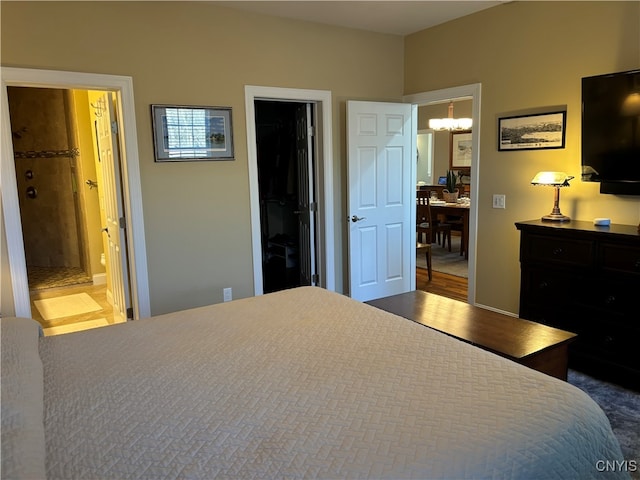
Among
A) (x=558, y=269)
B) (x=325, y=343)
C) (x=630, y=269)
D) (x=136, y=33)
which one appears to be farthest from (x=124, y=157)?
(x=630, y=269)

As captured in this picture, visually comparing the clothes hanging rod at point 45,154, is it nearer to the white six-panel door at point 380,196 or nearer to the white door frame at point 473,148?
the white six-panel door at point 380,196

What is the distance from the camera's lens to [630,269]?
275cm

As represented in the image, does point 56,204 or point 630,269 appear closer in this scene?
point 630,269

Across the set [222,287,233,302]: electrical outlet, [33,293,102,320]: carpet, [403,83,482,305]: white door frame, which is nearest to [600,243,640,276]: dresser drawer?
[403,83,482,305]: white door frame

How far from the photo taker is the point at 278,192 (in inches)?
218

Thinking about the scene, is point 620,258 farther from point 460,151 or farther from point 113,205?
point 460,151

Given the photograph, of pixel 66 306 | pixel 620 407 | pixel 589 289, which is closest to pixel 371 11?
pixel 589 289

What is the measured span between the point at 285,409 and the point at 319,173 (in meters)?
3.38

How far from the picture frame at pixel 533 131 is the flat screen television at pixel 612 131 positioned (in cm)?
28

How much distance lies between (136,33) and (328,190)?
206 centimetres

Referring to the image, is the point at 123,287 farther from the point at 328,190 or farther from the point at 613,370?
the point at 613,370

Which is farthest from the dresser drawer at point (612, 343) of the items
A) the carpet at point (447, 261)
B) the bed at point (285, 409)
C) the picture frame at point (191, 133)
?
the picture frame at point (191, 133)

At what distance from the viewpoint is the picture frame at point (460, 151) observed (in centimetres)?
862

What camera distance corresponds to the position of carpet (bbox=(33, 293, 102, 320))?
181 inches
